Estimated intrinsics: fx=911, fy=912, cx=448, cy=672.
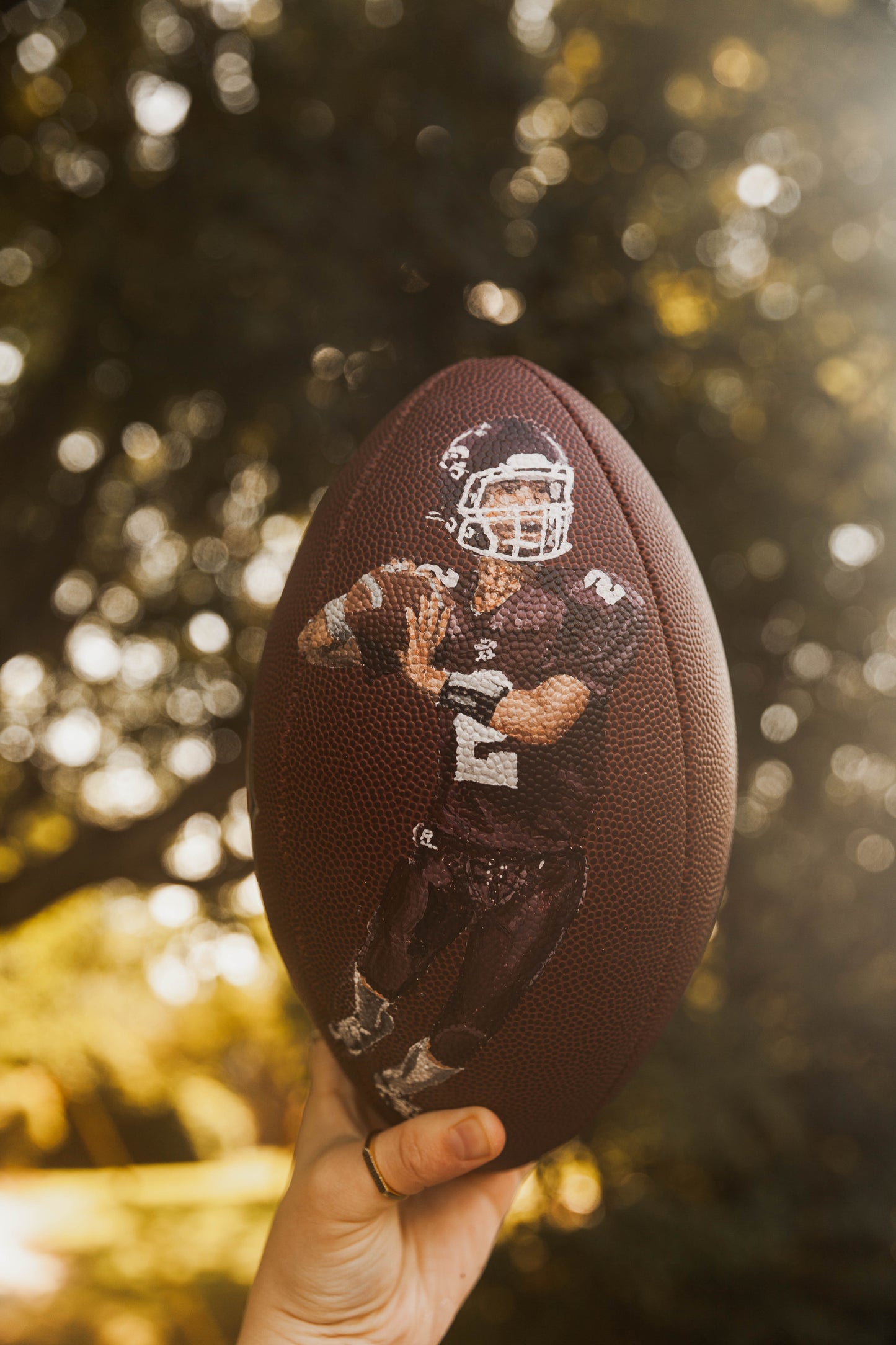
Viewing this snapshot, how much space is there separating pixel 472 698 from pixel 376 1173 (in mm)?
861

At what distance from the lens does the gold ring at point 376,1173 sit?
1589mm

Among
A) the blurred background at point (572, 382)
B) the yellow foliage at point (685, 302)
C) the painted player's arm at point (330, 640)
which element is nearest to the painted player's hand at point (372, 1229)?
the painted player's arm at point (330, 640)

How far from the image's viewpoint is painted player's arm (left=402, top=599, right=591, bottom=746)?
1.44m

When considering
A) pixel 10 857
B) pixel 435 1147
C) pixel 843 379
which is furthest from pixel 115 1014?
pixel 435 1147

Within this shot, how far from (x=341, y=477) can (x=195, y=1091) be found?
1099 cm

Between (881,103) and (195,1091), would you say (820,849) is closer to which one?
(881,103)

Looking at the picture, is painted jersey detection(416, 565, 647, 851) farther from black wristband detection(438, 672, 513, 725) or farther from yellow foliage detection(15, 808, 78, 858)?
yellow foliage detection(15, 808, 78, 858)

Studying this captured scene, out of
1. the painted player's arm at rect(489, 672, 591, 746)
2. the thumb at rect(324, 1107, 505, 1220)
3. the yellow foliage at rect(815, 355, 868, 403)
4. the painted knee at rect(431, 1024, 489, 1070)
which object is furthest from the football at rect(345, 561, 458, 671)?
the yellow foliage at rect(815, 355, 868, 403)

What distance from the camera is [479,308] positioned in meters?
2.98

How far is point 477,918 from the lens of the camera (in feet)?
4.84

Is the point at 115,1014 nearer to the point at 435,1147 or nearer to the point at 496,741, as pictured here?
the point at 435,1147

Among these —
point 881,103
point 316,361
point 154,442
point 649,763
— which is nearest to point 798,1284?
point 649,763

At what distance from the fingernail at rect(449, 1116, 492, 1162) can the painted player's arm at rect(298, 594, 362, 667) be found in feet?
2.59

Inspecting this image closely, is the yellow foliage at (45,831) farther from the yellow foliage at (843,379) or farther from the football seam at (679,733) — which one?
the yellow foliage at (843,379)
